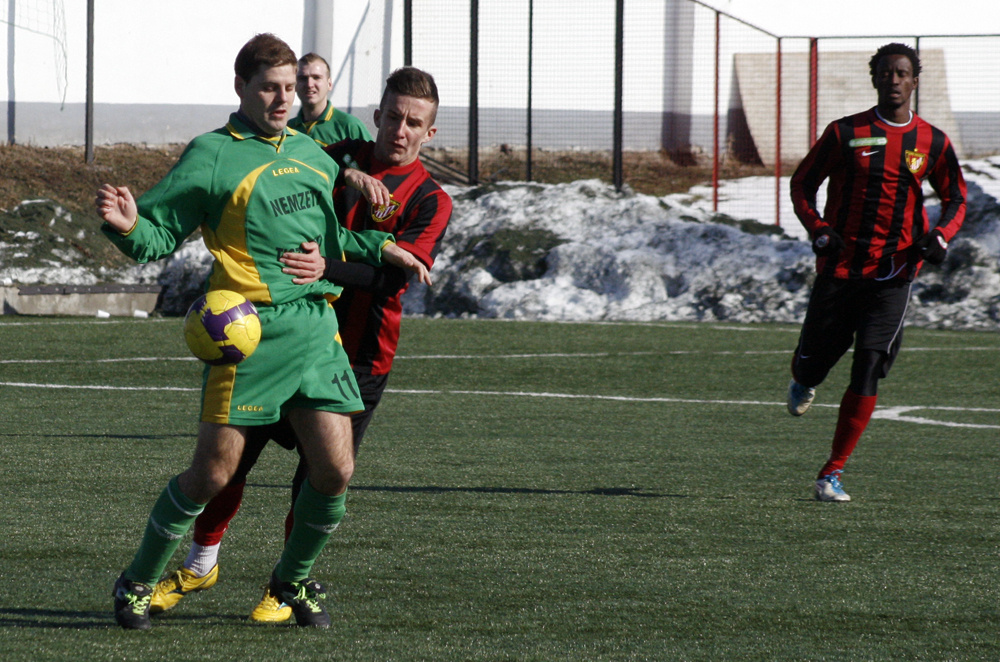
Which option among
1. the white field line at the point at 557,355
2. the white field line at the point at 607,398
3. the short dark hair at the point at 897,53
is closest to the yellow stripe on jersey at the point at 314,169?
the short dark hair at the point at 897,53

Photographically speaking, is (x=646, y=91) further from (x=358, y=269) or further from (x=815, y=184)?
(x=358, y=269)

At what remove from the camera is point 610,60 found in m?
23.4

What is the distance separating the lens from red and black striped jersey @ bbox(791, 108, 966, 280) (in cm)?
641

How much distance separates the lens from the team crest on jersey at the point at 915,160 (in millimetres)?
6434

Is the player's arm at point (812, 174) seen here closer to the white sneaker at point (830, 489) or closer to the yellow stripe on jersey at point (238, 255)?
the white sneaker at point (830, 489)

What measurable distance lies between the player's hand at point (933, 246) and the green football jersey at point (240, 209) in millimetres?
3328

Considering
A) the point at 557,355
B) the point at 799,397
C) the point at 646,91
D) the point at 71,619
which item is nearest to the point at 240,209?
the point at 71,619

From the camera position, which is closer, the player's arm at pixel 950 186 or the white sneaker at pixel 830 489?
the white sneaker at pixel 830 489

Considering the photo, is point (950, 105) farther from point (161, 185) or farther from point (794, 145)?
point (161, 185)

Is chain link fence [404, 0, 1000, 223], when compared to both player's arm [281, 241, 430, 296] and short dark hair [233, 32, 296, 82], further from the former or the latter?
short dark hair [233, 32, 296, 82]

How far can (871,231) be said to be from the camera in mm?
6414

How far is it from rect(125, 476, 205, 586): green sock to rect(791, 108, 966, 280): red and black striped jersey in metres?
3.46

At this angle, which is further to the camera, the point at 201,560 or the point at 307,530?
the point at 201,560

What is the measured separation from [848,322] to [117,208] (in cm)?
386
